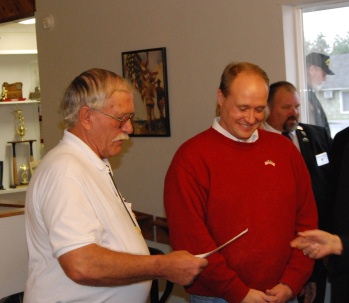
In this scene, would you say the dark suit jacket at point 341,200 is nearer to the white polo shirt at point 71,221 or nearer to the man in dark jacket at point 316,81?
the white polo shirt at point 71,221

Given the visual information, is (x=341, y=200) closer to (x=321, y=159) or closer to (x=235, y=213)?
(x=235, y=213)

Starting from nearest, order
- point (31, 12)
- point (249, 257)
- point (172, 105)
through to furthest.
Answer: point (249, 257) → point (172, 105) → point (31, 12)

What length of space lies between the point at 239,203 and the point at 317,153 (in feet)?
4.43

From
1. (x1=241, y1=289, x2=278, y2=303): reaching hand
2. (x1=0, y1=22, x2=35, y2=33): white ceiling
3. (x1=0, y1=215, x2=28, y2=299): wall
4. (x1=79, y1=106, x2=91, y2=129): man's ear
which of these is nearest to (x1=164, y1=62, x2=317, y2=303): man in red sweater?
(x1=241, y1=289, x2=278, y2=303): reaching hand

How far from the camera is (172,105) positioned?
4.58m

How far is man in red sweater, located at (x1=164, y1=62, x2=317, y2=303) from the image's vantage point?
2320 millimetres

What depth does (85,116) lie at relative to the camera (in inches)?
81.4

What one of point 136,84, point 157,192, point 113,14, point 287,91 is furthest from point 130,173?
point 287,91

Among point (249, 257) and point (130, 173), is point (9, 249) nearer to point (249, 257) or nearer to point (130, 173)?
point (249, 257)

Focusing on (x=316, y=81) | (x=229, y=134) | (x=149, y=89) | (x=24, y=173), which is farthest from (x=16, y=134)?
(x=229, y=134)

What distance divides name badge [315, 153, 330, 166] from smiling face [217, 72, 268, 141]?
1.17 metres

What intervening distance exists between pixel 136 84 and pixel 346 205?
266 cm

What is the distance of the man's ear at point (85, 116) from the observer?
2.06 m

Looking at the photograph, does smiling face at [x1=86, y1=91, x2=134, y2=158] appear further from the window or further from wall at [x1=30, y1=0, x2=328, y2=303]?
the window
